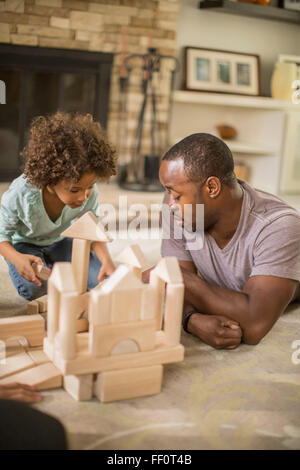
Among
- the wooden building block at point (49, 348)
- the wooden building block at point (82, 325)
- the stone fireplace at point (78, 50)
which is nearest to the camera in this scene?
the wooden building block at point (49, 348)

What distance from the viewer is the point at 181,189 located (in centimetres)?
148

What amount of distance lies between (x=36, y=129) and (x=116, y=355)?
875 mm

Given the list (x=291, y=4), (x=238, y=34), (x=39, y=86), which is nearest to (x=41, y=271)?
(x=39, y=86)

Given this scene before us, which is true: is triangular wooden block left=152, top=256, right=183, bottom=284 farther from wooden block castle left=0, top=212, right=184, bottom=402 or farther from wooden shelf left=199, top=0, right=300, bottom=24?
wooden shelf left=199, top=0, right=300, bottom=24

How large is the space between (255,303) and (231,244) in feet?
0.70

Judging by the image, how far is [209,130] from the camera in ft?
13.9

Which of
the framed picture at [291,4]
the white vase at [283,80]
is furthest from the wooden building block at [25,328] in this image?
the framed picture at [291,4]

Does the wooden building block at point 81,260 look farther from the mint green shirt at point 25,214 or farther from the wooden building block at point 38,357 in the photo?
the mint green shirt at point 25,214

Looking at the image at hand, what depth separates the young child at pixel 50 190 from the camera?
5.23 feet

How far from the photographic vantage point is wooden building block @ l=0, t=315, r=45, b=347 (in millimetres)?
1321

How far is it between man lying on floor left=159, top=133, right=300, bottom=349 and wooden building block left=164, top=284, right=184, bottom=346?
27cm

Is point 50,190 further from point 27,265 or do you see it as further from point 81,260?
point 81,260

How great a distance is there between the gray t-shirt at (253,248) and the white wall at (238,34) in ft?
8.50
